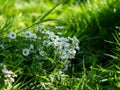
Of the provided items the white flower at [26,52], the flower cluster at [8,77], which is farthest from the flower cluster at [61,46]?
the flower cluster at [8,77]

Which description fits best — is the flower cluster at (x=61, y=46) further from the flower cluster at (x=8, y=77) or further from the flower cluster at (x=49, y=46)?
the flower cluster at (x=8, y=77)

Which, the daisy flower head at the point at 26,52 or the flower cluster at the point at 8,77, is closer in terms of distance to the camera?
the flower cluster at the point at 8,77

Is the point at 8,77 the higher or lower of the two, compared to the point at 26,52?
lower

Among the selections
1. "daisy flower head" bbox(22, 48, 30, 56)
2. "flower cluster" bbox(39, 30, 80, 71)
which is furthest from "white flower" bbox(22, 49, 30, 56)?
"flower cluster" bbox(39, 30, 80, 71)

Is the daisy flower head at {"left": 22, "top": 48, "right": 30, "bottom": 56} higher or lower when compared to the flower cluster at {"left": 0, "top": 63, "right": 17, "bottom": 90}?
higher

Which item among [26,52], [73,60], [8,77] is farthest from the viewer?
[73,60]

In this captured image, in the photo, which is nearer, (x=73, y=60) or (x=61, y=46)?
(x=61, y=46)

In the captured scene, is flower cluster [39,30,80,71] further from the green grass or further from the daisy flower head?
the daisy flower head

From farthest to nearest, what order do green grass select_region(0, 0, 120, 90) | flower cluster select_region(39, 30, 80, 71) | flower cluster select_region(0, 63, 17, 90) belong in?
1. flower cluster select_region(39, 30, 80, 71)
2. green grass select_region(0, 0, 120, 90)
3. flower cluster select_region(0, 63, 17, 90)

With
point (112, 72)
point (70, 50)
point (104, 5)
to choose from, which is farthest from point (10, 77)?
point (104, 5)

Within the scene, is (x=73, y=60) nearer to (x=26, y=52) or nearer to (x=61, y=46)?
(x=61, y=46)

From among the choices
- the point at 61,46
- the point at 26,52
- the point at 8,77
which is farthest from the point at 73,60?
the point at 8,77
